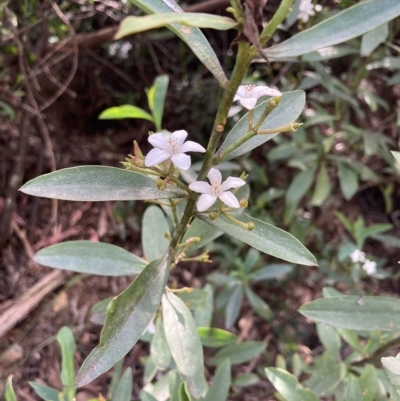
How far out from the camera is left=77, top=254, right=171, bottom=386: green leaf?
62 centimetres

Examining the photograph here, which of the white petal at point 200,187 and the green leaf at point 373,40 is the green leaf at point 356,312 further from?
the green leaf at point 373,40

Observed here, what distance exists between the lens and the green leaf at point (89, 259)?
2.82ft

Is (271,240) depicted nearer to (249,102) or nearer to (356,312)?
(249,102)

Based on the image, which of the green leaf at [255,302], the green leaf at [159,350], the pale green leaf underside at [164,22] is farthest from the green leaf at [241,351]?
the pale green leaf underside at [164,22]

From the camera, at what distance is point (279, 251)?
0.65 m

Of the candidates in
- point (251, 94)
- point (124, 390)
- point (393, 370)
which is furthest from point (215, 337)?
point (251, 94)

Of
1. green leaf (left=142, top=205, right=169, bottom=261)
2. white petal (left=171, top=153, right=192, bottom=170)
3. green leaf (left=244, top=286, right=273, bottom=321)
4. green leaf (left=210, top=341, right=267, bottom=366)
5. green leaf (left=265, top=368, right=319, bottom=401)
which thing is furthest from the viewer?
green leaf (left=244, top=286, right=273, bottom=321)

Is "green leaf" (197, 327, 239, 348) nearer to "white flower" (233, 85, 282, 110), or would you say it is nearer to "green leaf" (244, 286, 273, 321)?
"green leaf" (244, 286, 273, 321)

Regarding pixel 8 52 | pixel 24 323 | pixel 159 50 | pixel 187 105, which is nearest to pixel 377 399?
pixel 24 323

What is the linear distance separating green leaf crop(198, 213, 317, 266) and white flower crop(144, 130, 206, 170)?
14cm

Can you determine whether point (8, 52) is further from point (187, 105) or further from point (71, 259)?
point (71, 259)

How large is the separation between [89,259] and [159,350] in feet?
1.08

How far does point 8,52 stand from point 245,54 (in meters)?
1.56

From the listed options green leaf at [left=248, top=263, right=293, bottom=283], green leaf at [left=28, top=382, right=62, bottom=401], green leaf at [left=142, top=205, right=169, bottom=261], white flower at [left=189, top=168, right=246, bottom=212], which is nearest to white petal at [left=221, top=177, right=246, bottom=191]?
white flower at [left=189, top=168, right=246, bottom=212]
